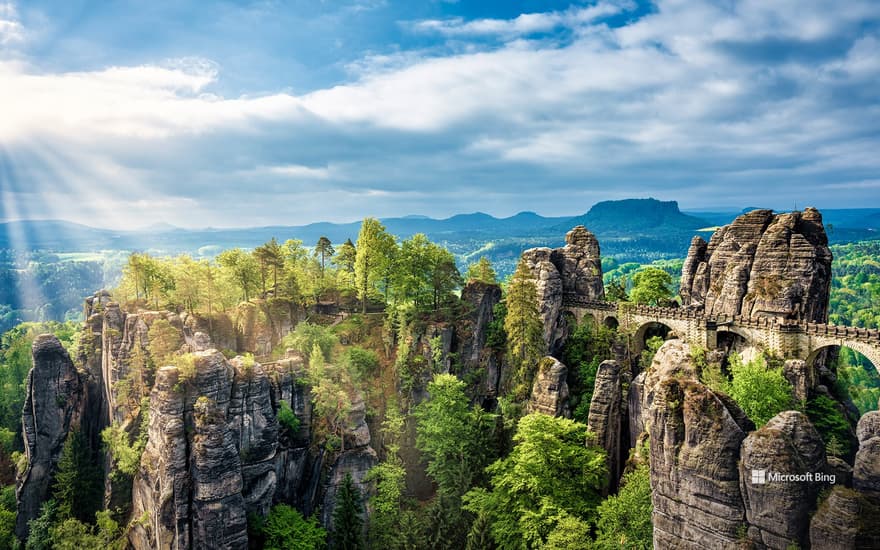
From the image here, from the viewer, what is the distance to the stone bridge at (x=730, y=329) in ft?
147

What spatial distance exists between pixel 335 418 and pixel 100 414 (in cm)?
3136

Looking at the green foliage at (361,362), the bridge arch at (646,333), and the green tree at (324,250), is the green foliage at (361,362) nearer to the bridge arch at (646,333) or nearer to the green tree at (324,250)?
the green tree at (324,250)

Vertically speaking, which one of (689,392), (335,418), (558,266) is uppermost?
(558,266)

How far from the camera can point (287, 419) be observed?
44.2 metres

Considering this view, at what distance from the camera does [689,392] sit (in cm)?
2631

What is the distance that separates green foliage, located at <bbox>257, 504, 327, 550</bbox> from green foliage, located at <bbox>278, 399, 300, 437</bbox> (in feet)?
19.0

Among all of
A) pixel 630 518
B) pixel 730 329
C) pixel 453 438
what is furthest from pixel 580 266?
pixel 630 518

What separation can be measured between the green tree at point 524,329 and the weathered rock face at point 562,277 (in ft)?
8.87

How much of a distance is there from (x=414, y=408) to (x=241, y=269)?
2503 cm

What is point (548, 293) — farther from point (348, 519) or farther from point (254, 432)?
point (254, 432)

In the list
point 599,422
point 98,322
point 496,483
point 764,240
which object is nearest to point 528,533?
point 496,483

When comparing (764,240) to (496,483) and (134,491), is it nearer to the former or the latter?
(496,483)

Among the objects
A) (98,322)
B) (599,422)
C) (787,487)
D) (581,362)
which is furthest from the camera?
(98,322)

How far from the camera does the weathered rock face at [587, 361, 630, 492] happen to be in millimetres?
42094
